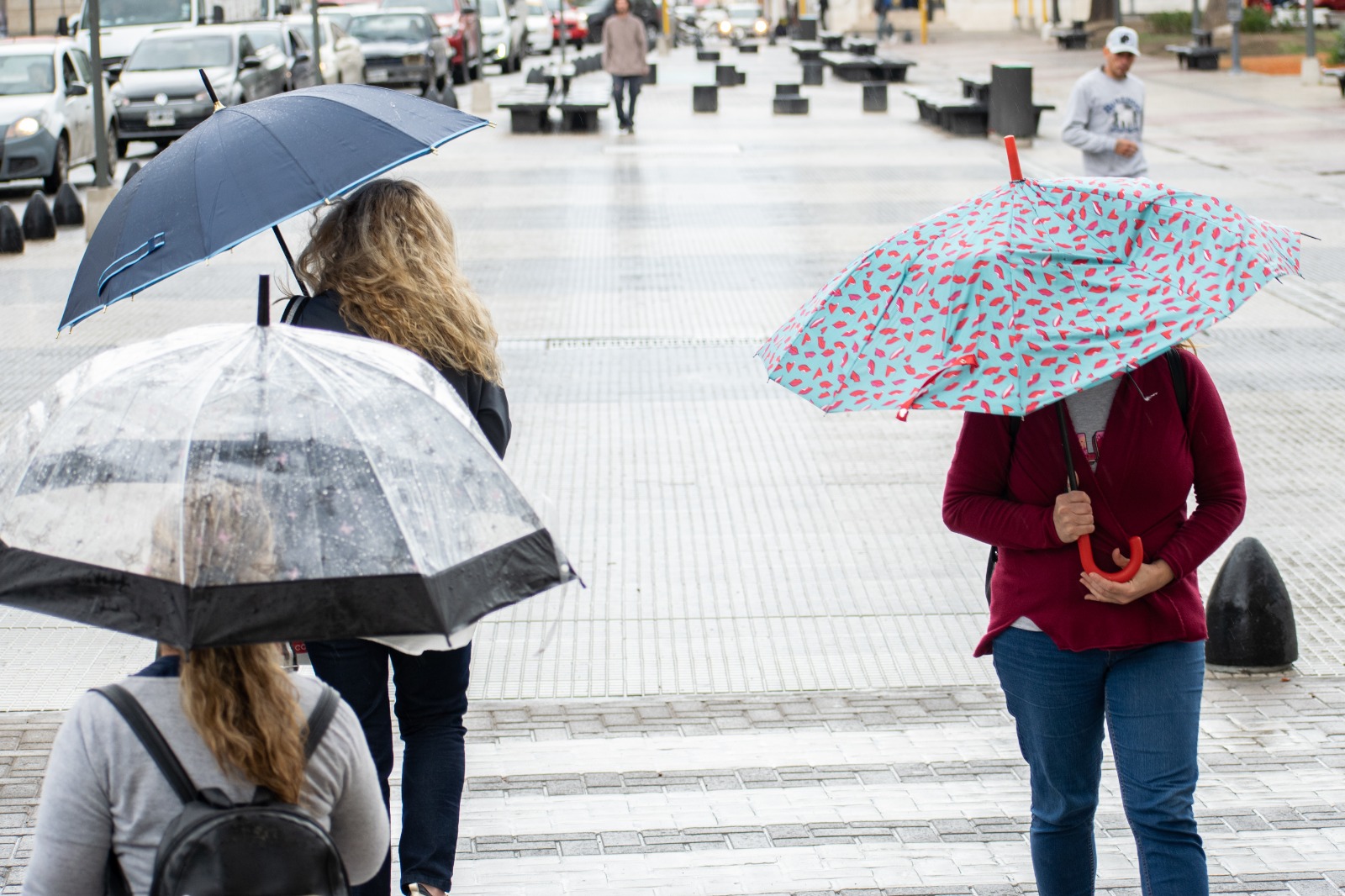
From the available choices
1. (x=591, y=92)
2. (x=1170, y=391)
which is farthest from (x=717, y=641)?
(x=591, y=92)

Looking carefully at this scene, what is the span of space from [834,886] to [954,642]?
1.80m

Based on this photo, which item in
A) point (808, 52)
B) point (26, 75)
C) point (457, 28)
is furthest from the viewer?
point (808, 52)

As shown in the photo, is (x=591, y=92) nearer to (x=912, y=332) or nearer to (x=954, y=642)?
(x=954, y=642)

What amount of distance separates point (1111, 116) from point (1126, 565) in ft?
25.8

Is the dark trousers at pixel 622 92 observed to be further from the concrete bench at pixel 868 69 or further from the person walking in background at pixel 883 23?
the person walking in background at pixel 883 23

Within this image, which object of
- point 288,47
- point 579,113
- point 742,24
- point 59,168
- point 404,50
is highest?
point 742,24

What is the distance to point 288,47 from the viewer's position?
83.3ft

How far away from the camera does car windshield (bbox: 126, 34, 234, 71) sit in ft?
73.5

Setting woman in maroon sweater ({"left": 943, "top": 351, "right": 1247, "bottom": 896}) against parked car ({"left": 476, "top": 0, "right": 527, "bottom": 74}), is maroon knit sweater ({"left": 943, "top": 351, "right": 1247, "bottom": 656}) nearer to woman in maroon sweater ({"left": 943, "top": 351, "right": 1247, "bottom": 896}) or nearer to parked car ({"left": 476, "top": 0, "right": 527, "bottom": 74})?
woman in maroon sweater ({"left": 943, "top": 351, "right": 1247, "bottom": 896})

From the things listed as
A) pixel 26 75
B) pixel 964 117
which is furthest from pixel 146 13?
pixel 964 117

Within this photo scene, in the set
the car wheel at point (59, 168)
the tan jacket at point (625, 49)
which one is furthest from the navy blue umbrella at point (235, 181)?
the tan jacket at point (625, 49)

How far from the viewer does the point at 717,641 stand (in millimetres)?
5773

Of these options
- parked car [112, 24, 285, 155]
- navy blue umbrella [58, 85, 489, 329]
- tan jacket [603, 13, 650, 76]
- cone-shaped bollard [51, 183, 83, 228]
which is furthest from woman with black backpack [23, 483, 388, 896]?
tan jacket [603, 13, 650, 76]

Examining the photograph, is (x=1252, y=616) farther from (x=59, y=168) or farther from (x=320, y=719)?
(x=59, y=168)
